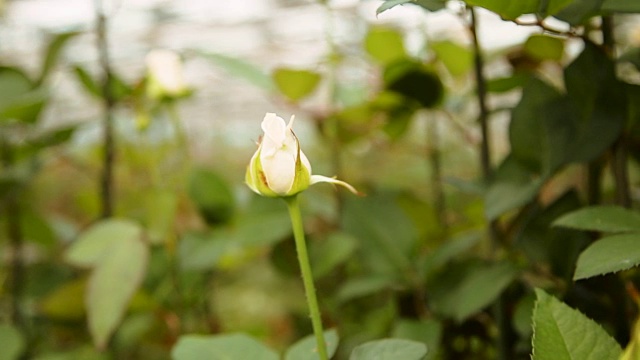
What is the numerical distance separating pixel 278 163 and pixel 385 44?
35 cm

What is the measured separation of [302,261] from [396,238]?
259 millimetres

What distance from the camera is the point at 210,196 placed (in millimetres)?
567

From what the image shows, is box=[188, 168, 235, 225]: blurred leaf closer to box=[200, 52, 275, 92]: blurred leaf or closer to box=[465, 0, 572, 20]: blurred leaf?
box=[200, 52, 275, 92]: blurred leaf

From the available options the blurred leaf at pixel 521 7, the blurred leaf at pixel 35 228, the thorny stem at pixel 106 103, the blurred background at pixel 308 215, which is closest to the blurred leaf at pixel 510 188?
the blurred background at pixel 308 215

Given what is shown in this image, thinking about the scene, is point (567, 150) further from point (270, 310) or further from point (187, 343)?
point (270, 310)

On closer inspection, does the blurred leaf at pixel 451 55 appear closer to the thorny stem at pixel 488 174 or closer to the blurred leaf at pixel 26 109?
the thorny stem at pixel 488 174

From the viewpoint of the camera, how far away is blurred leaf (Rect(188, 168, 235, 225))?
1.85 feet

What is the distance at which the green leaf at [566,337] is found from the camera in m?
0.25

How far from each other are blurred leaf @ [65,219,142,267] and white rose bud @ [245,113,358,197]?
0.25 metres

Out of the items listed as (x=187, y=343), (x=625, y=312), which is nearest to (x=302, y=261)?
(x=187, y=343)

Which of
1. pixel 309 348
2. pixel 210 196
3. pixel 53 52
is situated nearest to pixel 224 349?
pixel 309 348

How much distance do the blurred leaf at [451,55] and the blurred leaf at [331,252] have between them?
0.18 metres

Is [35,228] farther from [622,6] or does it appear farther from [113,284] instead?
[622,6]

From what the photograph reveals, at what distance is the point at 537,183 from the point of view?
354 mm
